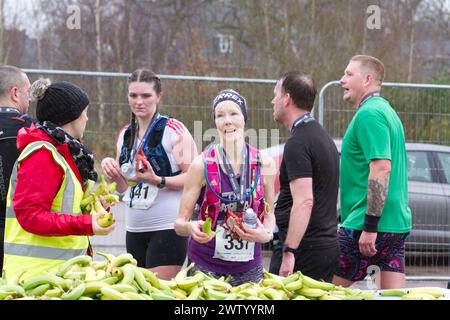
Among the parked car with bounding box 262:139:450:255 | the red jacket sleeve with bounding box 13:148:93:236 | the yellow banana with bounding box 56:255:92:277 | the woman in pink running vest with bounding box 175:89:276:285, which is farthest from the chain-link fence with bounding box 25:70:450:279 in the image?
the yellow banana with bounding box 56:255:92:277

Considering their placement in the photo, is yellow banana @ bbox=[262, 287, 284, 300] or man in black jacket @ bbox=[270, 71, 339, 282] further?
man in black jacket @ bbox=[270, 71, 339, 282]

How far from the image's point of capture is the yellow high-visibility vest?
4.55 m

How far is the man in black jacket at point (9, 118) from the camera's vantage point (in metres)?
5.50

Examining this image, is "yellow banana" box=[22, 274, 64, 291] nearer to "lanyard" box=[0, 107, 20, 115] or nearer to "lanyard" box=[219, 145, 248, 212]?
"lanyard" box=[219, 145, 248, 212]

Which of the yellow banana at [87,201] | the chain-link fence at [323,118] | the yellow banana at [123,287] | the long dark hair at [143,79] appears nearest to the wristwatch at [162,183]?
the long dark hair at [143,79]

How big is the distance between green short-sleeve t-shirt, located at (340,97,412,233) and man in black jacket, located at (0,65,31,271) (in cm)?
227

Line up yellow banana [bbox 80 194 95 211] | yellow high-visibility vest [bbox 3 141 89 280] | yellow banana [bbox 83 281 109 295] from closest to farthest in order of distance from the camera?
yellow banana [bbox 83 281 109 295], yellow high-visibility vest [bbox 3 141 89 280], yellow banana [bbox 80 194 95 211]

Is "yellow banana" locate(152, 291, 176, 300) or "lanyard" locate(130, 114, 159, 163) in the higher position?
"lanyard" locate(130, 114, 159, 163)

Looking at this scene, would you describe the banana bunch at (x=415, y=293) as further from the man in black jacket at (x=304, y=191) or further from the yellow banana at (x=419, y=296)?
the man in black jacket at (x=304, y=191)

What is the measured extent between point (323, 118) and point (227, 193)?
454cm

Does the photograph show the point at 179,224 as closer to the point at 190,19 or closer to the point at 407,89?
the point at 407,89

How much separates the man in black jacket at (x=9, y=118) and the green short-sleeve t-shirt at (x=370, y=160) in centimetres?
227

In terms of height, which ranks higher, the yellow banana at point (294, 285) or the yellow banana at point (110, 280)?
the yellow banana at point (110, 280)

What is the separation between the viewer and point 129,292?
350 centimetres
